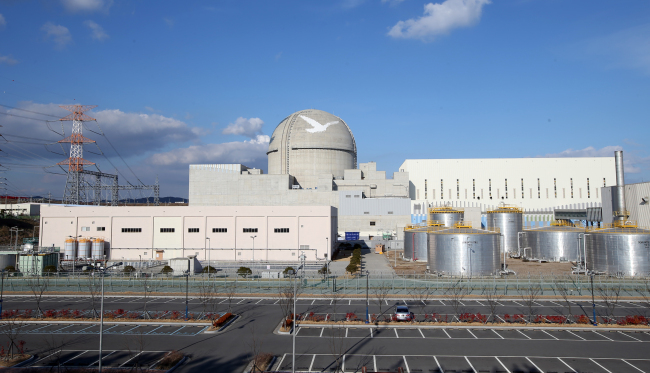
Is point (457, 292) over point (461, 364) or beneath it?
over

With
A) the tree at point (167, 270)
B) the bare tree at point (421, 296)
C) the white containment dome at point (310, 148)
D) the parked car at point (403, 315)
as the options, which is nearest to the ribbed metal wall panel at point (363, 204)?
the white containment dome at point (310, 148)

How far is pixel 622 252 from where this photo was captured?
1597 inches

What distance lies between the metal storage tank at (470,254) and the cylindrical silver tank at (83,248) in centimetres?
4455

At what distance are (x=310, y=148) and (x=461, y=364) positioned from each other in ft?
227

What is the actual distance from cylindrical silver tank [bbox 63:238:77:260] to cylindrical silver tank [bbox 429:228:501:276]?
46104 millimetres

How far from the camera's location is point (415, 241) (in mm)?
56312

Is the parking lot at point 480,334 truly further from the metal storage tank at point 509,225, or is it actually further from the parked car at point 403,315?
the metal storage tank at point 509,225

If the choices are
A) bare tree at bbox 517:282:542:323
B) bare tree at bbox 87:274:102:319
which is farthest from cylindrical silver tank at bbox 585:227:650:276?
bare tree at bbox 87:274:102:319

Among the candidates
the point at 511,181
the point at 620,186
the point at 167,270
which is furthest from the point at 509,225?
the point at 167,270

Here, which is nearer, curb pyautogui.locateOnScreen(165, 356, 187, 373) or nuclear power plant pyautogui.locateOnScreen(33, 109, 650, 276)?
curb pyautogui.locateOnScreen(165, 356, 187, 373)

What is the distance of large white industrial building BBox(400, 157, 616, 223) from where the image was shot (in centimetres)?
9338

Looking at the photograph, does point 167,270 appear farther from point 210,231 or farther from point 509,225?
point 509,225

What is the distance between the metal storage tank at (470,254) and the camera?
40.8m

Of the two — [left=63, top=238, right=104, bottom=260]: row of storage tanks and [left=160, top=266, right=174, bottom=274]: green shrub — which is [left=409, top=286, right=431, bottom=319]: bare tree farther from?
[left=63, top=238, right=104, bottom=260]: row of storage tanks
